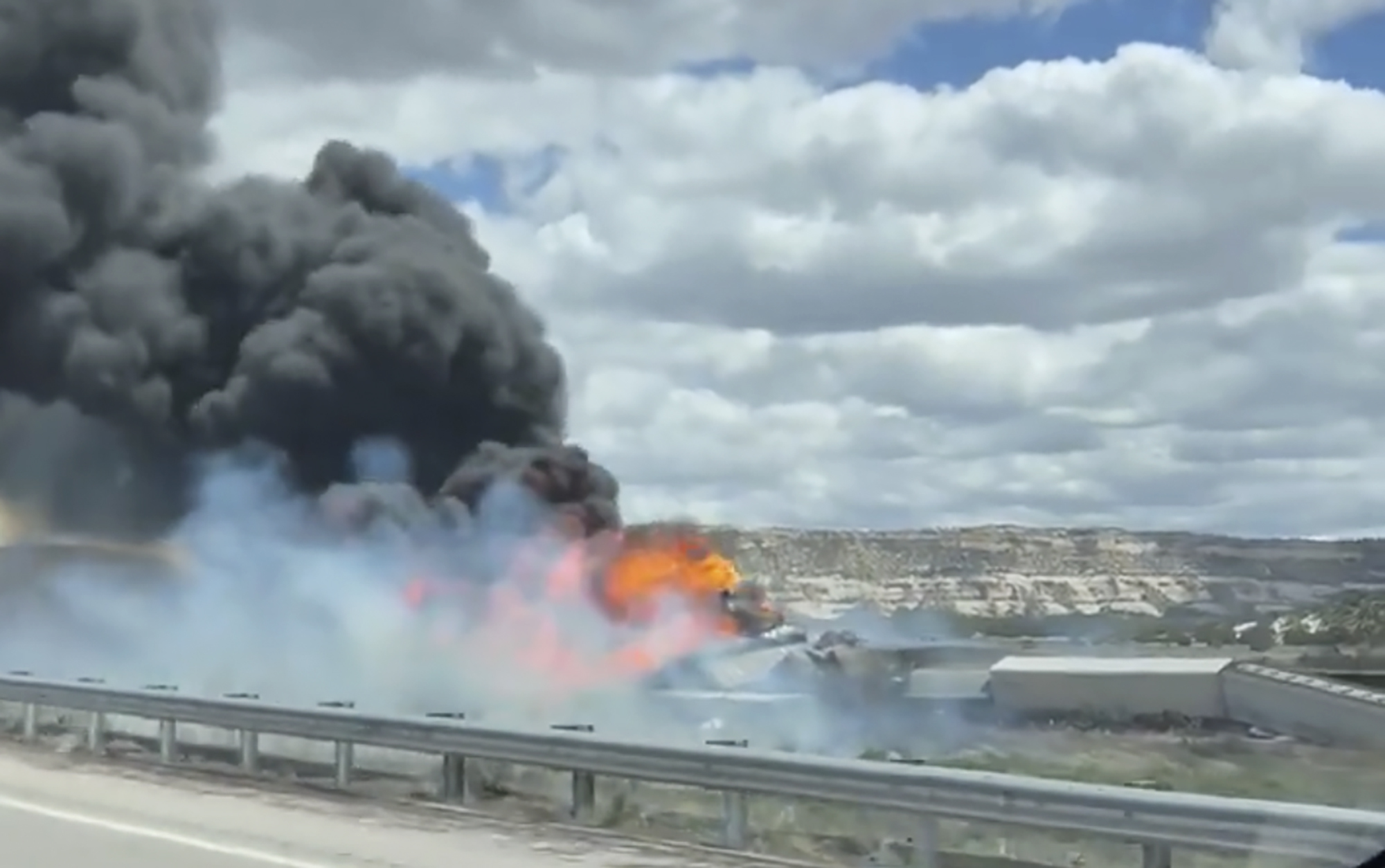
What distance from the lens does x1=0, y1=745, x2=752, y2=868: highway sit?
1342 cm

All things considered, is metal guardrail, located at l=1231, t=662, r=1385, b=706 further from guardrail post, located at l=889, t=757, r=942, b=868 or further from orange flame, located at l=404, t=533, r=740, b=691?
orange flame, located at l=404, t=533, r=740, b=691

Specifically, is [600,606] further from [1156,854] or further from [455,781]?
[1156,854]

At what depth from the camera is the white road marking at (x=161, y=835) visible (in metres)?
13.3

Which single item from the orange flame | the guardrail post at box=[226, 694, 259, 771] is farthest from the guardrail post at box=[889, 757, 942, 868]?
the orange flame

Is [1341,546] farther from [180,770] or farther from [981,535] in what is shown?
[981,535]

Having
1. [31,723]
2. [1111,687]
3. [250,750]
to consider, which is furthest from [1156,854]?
[31,723]

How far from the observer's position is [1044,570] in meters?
42.4

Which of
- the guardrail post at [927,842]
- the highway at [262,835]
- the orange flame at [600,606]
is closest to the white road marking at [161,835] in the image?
the highway at [262,835]

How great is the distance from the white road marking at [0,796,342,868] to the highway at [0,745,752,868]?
1 cm

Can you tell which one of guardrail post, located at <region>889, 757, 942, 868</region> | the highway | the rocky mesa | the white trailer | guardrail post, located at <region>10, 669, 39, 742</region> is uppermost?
the rocky mesa

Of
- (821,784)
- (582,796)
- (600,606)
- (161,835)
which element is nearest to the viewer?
(821,784)

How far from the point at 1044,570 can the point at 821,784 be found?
29.6 metres

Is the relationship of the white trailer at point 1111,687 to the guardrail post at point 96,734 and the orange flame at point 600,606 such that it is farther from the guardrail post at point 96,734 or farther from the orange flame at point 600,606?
the orange flame at point 600,606

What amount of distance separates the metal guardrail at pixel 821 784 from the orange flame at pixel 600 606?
10239 millimetres
